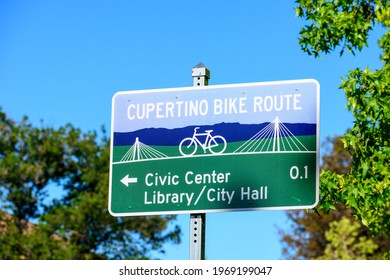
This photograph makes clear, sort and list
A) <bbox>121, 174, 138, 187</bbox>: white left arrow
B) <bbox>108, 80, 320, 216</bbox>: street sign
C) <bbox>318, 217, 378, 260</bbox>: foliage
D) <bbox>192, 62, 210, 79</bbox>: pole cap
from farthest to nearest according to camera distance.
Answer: <bbox>318, 217, 378, 260</bbox>: foliage < <bbox>192, 62, 210, 79</bbox>: pole cap < <bbox>121, 174, 138, 187</bbox>: white left arrow < <bbox>108, 80, 320, 216</bbox>: street sign

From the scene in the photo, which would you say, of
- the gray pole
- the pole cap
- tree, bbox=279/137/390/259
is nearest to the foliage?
tree, bbox=279/137/390/259

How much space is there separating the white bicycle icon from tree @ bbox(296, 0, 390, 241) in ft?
13.0

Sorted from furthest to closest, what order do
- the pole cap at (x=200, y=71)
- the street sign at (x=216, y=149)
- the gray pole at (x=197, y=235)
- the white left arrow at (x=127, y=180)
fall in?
the pole cap at (x=200, y=71), the white left arrow at (x=127, y=180), the gray pole at (x=197, y=235), the street sign at (x=216, y=149)

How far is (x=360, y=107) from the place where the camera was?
11.0m

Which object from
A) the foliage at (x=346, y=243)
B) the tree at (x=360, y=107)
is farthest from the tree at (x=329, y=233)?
the tree at (x=360, y=107)

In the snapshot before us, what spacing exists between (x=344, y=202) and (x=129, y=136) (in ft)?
19.6

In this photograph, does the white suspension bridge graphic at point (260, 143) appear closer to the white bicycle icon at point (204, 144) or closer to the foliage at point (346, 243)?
the white bicycle icon at point (204, 144)

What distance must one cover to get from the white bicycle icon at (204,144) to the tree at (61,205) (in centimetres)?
3384

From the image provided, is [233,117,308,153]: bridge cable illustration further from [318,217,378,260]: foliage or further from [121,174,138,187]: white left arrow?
[318,217,378,260]: foliage

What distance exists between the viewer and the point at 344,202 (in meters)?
10.8

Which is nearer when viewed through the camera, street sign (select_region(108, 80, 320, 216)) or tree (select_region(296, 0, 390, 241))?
street sign (select_region(108, 80, 320, 216))

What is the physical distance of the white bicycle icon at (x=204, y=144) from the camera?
17.5ft

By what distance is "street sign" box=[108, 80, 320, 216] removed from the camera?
5156 millimetres
